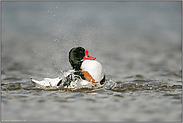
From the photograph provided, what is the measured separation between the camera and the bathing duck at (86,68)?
7305 mm

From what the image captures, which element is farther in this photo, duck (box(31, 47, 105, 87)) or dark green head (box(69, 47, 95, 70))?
dark green head (box(69, 47, 95, 70))

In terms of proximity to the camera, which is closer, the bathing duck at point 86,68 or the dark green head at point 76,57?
the bathing duck at point 86,68

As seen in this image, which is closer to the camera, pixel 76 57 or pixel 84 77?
pixel 84 77

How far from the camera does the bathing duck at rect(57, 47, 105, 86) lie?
7305mm

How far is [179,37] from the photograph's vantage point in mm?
13820

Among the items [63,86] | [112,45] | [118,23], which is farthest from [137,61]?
[118,23]

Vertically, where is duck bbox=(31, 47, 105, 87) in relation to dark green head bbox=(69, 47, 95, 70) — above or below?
below

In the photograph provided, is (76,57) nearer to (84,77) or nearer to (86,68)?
(86,68)

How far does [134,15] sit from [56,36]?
5385 millimetres

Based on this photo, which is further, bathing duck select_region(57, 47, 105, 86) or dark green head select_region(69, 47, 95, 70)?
dark green head select_region(69, 47, 95, 70)

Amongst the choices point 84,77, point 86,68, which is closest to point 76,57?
point 86,68

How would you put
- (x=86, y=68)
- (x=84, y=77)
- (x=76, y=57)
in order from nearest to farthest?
(x=84, y=77) < (x=86, y=68) < (x=76, y=57)

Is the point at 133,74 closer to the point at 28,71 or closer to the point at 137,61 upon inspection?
the point at 137,61

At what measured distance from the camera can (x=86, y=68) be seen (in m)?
7.39
